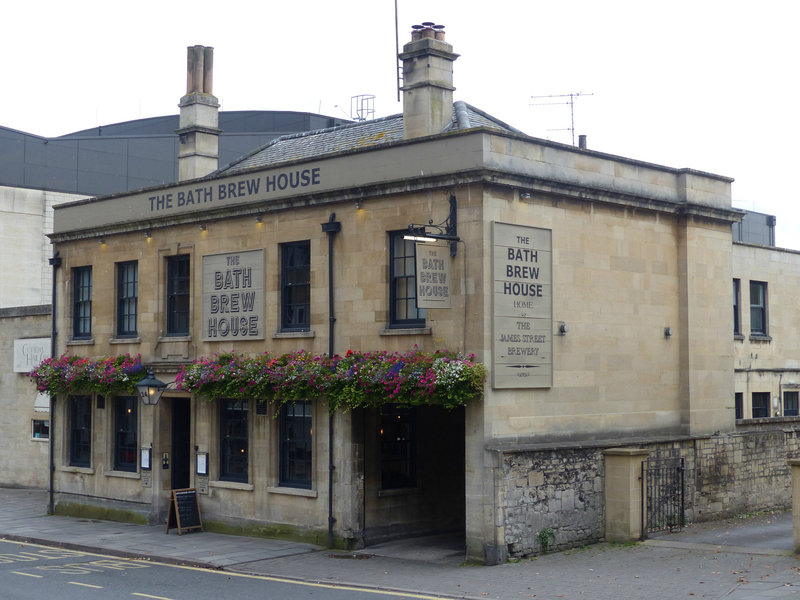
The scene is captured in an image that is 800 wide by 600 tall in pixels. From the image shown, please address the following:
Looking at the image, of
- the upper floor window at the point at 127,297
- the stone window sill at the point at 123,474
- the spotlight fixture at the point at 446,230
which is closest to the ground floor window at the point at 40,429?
the stone window sill at the point at 123,474

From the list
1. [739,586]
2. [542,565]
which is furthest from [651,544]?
[739,586]

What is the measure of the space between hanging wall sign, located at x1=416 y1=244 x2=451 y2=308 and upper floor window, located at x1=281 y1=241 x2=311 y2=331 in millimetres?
3994

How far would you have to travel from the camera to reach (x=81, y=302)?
88.5ft

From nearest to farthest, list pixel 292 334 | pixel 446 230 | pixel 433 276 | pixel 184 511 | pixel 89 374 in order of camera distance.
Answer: pixel 433 276 < pixel 446 230 < pixel 292 334 < pixel 184 511 < pixel 89 374

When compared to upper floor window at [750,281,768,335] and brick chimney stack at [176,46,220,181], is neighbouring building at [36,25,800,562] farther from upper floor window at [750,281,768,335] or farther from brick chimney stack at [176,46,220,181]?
upper floor window at [750,281,768,335]

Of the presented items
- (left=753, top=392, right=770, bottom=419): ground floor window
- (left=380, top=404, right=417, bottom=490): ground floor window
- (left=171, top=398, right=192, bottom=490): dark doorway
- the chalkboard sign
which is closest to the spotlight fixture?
(left=380, top=404, right=417, bottom=490): ground floor window

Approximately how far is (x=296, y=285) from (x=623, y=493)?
803 centimetres

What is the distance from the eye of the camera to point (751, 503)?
78.5 ft

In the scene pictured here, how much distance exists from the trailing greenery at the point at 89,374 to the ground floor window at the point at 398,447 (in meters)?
6.71

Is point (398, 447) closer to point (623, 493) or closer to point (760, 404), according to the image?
point (623, 493)

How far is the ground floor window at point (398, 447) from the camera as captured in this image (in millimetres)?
21391

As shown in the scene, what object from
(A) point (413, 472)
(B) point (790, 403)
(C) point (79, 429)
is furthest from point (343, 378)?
(B) point (790, 403)

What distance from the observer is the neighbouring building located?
1880cm

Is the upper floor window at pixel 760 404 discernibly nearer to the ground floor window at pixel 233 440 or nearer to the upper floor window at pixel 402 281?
the upper floor window at pixel 402 281
